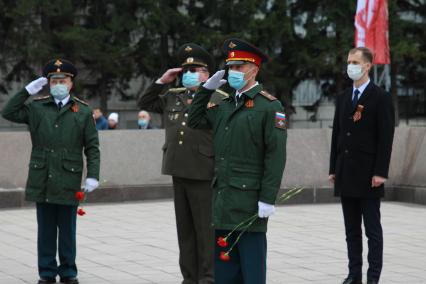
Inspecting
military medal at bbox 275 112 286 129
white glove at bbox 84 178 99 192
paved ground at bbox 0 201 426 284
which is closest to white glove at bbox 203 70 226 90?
military medal at bbox 275 112 286 129

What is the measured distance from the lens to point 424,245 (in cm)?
1091

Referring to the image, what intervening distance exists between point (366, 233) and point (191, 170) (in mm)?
1531

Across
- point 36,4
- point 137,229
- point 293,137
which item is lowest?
point 137,229

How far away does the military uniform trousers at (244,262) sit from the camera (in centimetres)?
657

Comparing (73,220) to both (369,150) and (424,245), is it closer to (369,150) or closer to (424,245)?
(369,150)

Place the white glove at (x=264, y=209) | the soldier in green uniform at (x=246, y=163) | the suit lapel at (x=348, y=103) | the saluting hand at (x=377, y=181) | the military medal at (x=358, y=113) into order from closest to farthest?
the white glove at (x=264, y=209), the soldier in green uniform at (x=246, y=163), the saluting hand at (x=377, y=181), the military medal at (x=358, y=113), the suit lapel at (x=348, y=103)

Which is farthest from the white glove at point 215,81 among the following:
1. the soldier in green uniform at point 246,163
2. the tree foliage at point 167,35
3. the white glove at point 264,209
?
the tree foliage at point 167,35

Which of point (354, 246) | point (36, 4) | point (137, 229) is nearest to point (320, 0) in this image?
point (36, 4)

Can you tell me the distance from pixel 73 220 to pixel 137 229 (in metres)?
3.39

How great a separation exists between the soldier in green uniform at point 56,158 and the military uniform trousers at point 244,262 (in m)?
2.11

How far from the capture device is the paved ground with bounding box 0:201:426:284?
9008 millimetres

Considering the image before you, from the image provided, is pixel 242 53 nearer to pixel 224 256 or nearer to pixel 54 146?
pixel 224 256

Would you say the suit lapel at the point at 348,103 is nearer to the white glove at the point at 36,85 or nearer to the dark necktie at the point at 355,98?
the dark necktie at the point at 355,98

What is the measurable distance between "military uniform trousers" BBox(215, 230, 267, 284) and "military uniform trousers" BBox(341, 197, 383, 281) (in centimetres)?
184
